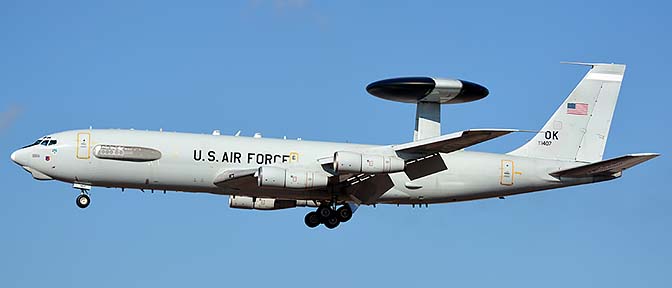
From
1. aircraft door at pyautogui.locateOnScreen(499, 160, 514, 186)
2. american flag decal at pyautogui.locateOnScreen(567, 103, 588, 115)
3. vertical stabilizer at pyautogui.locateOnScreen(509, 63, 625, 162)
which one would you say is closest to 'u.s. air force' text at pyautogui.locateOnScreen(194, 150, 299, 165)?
aircraft door at pyautogui.locateOnScreen(499, 160, 514, 186)

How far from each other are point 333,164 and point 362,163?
1413mm

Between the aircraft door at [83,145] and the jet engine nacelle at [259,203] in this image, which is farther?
the jet engine nacelle at [259,203]

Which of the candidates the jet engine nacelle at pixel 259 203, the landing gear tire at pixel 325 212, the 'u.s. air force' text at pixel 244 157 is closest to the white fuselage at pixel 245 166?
the 'u.s. air force' text at pixel 244 157

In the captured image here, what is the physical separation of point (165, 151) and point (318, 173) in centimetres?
685

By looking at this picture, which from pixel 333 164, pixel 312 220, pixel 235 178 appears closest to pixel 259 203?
pixel 312 220

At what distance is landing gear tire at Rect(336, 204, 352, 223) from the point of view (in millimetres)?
56156

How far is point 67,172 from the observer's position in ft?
171

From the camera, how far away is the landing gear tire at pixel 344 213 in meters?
56.2

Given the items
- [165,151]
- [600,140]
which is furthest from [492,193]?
[165,151]

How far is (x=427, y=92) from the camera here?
52.8 meters

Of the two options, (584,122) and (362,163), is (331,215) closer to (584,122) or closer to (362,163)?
(362,163)

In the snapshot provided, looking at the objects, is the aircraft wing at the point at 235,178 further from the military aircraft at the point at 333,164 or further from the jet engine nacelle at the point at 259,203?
the jet engine nacelle at the point at 259,203

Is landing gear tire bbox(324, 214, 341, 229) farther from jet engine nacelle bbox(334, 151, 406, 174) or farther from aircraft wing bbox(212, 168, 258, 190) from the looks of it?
jet engine nacelle bbox(334, 151, 406, 174)

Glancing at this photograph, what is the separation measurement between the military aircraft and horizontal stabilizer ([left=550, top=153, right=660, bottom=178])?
51 millimetres
